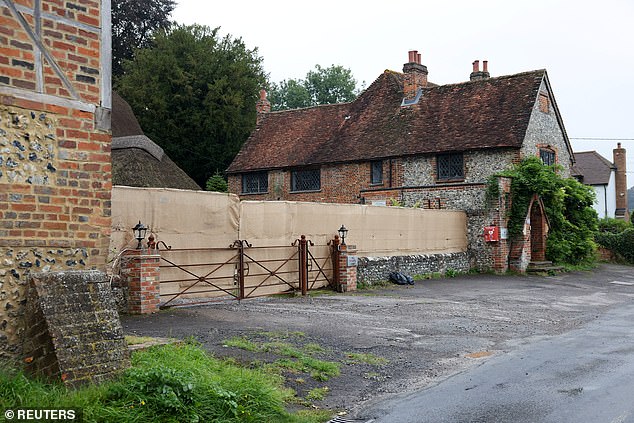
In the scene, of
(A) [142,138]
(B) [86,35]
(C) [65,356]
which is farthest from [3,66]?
(A) [142,138]

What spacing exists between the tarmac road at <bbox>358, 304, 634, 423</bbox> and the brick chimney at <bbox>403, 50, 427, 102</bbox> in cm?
2235

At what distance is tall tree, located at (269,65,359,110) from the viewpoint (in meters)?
64.9

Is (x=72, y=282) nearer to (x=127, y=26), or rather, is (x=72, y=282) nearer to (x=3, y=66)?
(x=3, y=66)

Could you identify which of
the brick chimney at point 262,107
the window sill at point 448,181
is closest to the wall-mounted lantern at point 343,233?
the window sill at point 448,181

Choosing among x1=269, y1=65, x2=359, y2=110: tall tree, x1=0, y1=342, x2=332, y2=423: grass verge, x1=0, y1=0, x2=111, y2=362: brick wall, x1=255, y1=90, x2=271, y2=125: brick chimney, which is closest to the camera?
x1=0, y1=342, x2=332, y2=423: grass verge

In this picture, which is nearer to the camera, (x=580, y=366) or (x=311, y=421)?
(x=311, y=421)

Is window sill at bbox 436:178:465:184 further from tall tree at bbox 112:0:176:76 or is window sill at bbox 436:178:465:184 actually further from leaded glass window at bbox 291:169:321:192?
tall tree at bbox 112:0:176:76

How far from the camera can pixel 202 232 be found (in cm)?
1470

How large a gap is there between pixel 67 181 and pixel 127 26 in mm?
37002

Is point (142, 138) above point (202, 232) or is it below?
above

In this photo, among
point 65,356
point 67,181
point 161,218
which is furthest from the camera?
point 161,218

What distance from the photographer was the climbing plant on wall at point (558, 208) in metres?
25.9

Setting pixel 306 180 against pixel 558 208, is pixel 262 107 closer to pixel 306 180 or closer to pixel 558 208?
pixel 306 180

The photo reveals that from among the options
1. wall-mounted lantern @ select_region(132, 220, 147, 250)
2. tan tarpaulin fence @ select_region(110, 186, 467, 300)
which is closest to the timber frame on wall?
wall-mounted lantern @ select_region(132, 220, 147, 250)
